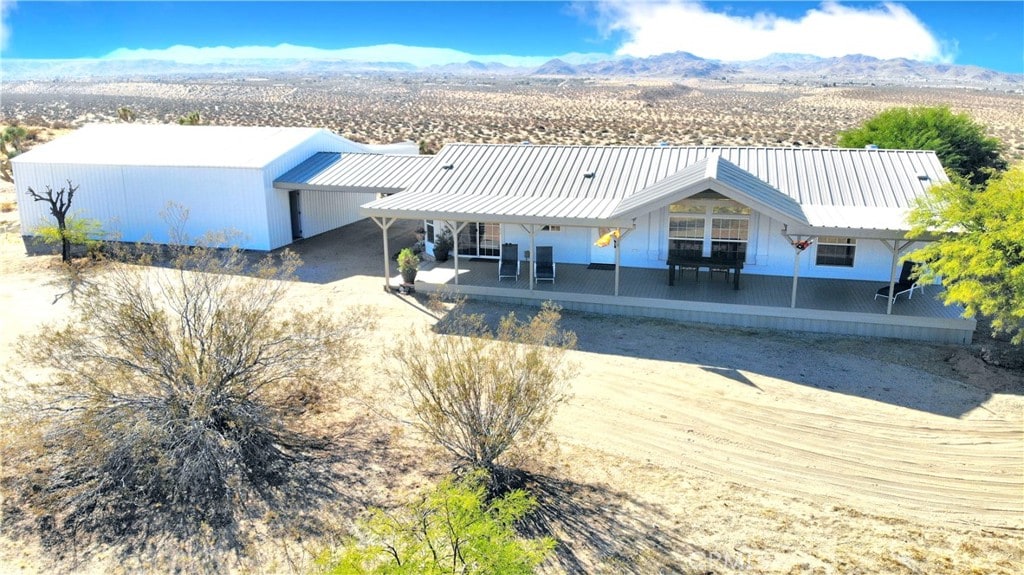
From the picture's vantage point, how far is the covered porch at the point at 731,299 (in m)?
15.9

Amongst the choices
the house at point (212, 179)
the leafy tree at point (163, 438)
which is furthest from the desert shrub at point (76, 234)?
the leafy tree at point (163, 438)

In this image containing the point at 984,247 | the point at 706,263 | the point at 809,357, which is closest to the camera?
the point at 984,247

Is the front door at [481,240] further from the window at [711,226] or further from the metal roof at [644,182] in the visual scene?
the window at [711,226]

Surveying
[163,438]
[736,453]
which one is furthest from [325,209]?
[736,453]

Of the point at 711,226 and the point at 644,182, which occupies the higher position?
→ the point at 644,182

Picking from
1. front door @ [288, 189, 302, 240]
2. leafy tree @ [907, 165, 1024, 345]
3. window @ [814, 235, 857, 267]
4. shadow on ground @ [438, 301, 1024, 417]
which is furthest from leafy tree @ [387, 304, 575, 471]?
front door @ [288, 189, 302, 240]

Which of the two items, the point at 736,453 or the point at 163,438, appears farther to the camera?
the point at 736,453

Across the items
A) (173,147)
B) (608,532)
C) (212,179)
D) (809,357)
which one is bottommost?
(608,532)

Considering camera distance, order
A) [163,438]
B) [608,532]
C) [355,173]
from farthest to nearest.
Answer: [355,173]
[163,438]
[608,532]

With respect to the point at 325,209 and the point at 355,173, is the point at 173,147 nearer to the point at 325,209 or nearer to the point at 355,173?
the point at 325,209

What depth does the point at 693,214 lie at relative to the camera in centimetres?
1888

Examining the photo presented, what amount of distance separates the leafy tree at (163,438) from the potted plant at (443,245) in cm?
950

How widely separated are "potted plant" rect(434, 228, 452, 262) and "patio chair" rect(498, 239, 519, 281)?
232 centimetres

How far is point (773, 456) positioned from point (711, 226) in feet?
29.2
